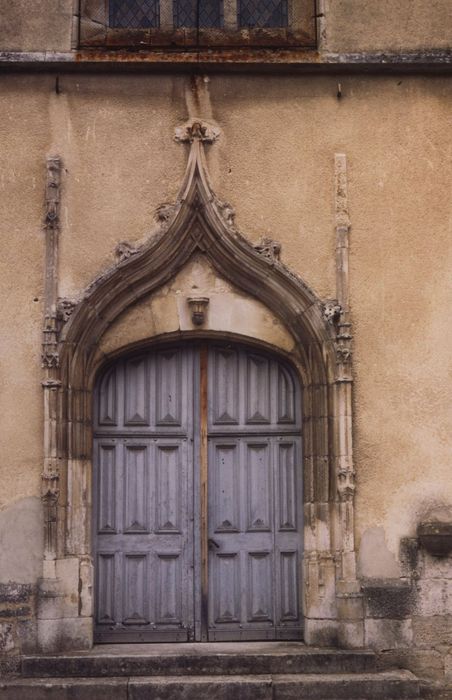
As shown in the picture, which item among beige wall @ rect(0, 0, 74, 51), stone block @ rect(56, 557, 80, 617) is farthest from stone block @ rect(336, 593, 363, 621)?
beige wall @ rect(0, 0, 74, 51)

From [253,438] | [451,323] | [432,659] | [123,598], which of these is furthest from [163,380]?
[432,659]

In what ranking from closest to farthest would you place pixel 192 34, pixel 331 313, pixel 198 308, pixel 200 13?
pixel 331 313 → pixel 198 308 → pixel 192 34 → pixel 200 13

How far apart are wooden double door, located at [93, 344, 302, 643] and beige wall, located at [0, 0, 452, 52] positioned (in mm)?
2701

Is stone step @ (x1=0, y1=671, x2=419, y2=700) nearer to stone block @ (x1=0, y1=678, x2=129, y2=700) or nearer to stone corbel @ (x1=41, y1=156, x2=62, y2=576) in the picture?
stone block @ (x1=0, y1=678, x2=129, y2=700)

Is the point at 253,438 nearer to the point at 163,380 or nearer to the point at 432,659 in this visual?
the point at 163,380

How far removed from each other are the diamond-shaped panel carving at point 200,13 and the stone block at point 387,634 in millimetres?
5138

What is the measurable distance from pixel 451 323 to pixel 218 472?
7.45ft

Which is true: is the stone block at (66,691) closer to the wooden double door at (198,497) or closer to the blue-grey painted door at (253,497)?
the wooden double door at (198,497)

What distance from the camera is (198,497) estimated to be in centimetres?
900

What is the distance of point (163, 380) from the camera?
9.07m

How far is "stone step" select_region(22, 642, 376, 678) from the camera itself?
322 inches

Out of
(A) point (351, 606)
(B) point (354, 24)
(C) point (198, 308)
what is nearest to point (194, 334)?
(C) point (198, 308)

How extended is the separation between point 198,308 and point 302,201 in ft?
4.04

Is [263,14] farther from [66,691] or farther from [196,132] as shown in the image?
[66,691]
